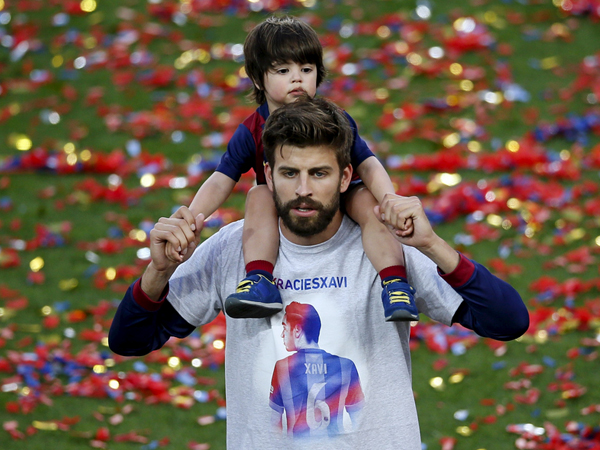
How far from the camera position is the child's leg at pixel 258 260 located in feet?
9.32

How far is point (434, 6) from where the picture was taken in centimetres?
959

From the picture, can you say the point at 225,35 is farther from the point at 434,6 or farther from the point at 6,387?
the point at 6,387

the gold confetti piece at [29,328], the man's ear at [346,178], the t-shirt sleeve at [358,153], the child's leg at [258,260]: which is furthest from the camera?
the gold confetti piece at [29,328]

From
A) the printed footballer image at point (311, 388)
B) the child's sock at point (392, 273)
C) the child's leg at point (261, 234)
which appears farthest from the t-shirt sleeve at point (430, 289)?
the child's leg at point (261, 234)

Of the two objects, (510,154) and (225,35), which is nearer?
(510,154)

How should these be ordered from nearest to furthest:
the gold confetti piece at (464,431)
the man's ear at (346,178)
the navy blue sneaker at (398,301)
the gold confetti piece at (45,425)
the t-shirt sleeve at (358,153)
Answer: the navy blue sneaker at (398,301) → the man's ear at (346,178) → the t-shirt sleeve at (358,153) → the gold confetti piece at (464,431) → the gold confetti piece at (45,425)

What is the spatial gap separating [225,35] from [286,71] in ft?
20.5

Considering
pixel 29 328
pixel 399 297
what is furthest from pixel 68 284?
pixel 399 297

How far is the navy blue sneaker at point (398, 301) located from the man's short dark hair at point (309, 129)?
1.45 feet

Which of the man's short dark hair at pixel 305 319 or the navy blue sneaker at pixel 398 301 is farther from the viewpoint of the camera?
the man's short dark hair at pixel 305 319

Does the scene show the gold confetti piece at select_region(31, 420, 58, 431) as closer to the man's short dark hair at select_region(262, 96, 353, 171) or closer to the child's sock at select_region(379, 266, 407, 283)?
the man's short dark hair at select_region(262, 96, 353, 171)

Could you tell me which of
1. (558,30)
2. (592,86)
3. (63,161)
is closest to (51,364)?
(63,161)

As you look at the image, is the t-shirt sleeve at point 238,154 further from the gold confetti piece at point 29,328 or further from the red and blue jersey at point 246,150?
the gold confetti piece at point 29,328

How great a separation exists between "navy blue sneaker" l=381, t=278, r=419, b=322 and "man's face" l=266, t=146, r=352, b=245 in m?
0.31
